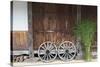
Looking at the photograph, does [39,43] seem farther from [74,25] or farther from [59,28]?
[74,25]

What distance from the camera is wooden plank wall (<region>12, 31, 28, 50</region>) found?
238 centimetres

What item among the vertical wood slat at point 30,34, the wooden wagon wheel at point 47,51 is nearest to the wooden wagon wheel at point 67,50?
Result: the wooden wagon wheel at point 47,51

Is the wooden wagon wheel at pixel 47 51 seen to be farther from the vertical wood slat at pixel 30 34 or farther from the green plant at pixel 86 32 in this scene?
the green plant at pixel 86 32

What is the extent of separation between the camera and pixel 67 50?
106 inches

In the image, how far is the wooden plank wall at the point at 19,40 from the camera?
7.82 ft

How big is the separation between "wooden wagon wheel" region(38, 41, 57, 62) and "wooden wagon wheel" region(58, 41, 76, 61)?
0.23 ft

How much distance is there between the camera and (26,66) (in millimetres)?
2354

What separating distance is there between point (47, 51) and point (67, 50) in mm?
239

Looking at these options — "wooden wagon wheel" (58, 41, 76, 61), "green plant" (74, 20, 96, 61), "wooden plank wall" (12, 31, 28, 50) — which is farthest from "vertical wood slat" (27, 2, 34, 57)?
"green plant" (74, 20, 96, 61)

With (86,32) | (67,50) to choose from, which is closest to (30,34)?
(67,50)

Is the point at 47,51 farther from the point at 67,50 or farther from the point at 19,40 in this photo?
the point at 19,40

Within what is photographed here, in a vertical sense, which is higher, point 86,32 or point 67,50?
point 86,32

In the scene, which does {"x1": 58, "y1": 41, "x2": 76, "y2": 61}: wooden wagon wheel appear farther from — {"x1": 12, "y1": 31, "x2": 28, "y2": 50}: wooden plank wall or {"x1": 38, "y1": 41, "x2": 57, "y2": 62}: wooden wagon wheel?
{"x1": 12, "y1": 31, "x2": 28, "y2": 50}: wooden plank wall
